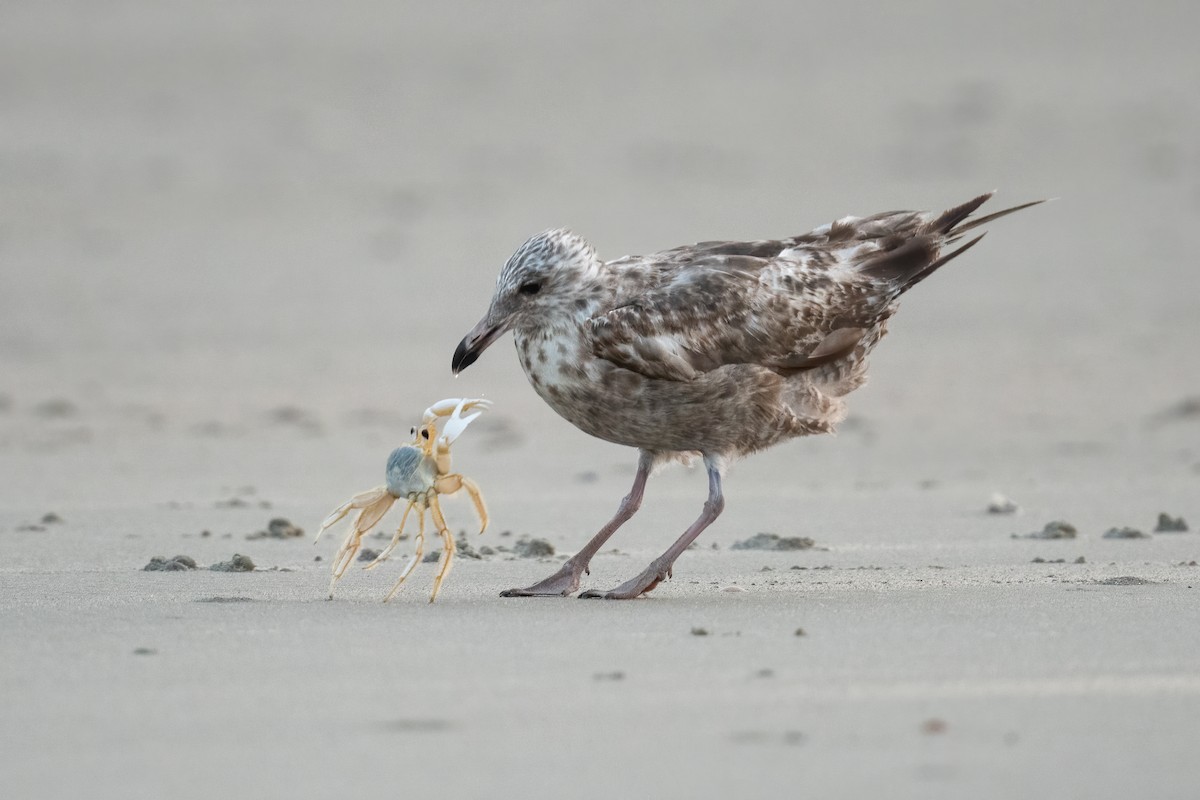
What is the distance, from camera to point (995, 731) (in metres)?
4.32

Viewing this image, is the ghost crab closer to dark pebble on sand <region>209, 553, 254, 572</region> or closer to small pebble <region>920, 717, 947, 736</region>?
dark pebble on sand <region>209, 553, 254, 572</region>

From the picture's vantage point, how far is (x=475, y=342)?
6.96 m

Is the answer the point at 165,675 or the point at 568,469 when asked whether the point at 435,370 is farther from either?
the point at 165,675

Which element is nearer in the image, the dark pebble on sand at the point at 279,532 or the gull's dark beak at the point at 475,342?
the gull's dark beak at the point at 475,342

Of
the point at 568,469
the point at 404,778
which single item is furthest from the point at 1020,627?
the point at 568,469

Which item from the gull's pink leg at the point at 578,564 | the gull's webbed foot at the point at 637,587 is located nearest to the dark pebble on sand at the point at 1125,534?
the gull's pink leg at the point at 578,564

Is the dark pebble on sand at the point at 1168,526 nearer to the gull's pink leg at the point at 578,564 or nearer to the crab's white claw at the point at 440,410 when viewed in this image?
the gull's pink leg at the point at 578,564

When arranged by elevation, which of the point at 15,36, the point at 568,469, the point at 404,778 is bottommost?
the point at 404,778

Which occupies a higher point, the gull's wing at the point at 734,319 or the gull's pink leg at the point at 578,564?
the gull's wing at the point at 734,319

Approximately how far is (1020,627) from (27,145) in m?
19.8

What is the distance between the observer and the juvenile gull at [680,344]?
22.7 feet

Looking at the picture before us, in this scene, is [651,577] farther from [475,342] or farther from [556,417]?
[556,417]

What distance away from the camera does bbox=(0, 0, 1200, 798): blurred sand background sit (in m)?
4.38

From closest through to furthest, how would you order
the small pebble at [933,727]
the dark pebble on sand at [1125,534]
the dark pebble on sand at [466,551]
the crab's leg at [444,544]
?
the small pebble at [933,727] → the crab's leg at [444,544] → the dark pebble on sand at [466,551] → the dark pebble on sand at [1125,534]
